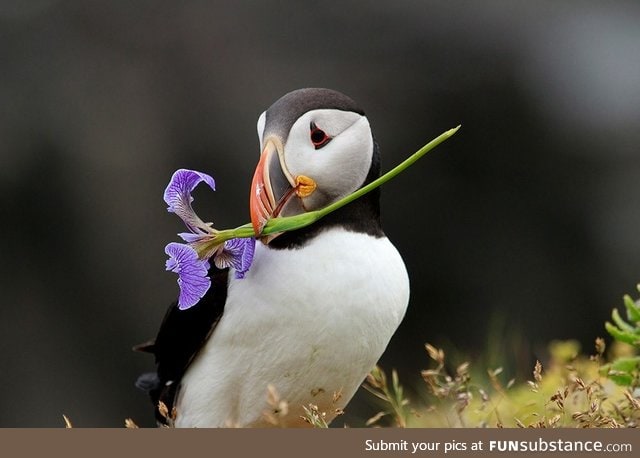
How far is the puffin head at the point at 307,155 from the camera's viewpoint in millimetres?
2381

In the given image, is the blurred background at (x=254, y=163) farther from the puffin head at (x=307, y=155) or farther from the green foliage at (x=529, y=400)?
the puffin head at (x=307, y=155)

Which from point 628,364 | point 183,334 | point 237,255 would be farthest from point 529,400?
point 237,255

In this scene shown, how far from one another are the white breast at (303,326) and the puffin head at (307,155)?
11cm

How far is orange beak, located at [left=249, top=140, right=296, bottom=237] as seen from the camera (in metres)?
2.35

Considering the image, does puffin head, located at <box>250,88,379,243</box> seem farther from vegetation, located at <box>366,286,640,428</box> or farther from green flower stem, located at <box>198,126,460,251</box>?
vegetation, located at <box>366,286,640,428</box>

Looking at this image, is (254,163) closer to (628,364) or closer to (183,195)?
(628,364)

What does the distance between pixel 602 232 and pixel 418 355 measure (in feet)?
4.35

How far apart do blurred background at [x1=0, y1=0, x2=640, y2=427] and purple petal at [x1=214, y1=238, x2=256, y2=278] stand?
10.4ft

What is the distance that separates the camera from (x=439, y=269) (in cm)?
582

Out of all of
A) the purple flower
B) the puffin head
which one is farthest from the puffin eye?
the purple flower

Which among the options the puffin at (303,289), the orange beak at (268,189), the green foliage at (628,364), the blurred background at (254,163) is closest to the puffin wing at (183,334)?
the puffin at (303,289)

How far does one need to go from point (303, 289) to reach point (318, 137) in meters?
0.37

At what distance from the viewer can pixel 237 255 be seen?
98.0 inches

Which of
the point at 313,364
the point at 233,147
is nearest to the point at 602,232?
the point at 233,147
